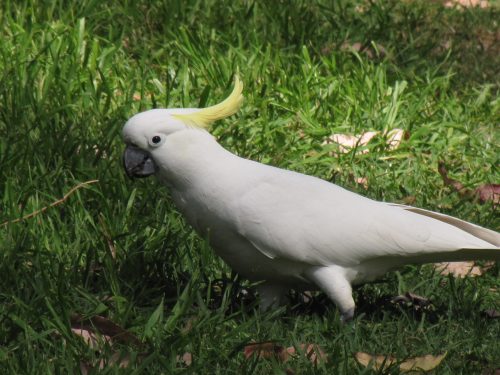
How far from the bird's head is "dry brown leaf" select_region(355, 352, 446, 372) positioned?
0.82 metres

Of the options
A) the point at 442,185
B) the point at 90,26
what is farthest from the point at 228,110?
the point at 90,26

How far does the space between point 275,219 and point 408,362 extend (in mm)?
565

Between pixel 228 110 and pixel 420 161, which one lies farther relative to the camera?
pixel 420 161

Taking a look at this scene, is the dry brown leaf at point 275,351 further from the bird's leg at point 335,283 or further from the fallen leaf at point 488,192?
the fallen leaf at point 488,192

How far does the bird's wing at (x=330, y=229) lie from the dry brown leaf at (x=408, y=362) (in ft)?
1.04

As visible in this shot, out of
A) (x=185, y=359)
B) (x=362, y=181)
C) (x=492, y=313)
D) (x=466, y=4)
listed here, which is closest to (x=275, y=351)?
(x=185, y=359)

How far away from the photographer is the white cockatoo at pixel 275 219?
3.17m

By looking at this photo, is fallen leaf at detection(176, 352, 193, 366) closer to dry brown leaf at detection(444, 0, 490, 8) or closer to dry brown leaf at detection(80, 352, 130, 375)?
dry brown leaf at detection(80, 352, 130, 375)

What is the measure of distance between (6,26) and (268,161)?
155cm

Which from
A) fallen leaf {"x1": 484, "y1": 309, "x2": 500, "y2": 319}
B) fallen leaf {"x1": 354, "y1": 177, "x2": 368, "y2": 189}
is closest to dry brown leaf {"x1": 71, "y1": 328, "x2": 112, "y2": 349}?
fallen leaf {"x1": 484, "y1": 309, "x2": 500, "y2": 319}

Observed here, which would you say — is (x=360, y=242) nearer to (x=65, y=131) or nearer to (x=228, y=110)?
(x=228, y=110)

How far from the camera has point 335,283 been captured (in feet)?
10.5

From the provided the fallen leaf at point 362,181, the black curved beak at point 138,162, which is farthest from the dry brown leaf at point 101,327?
the fallen leaf at point 362,181

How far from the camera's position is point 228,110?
130 inches
